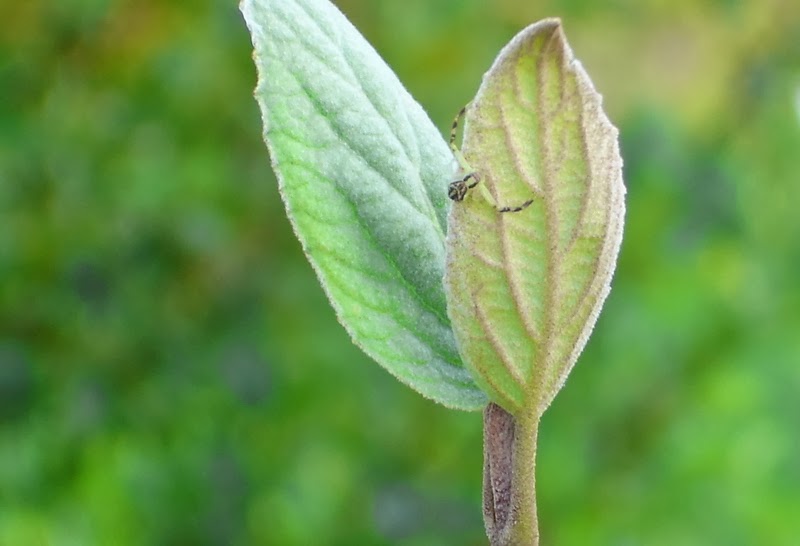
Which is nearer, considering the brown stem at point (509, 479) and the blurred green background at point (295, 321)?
the brown stem at point (509, 479)

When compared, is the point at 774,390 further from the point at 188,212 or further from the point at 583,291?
the point at 583,291

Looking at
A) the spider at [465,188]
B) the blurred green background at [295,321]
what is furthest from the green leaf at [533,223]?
the blurred green background at [295,321]

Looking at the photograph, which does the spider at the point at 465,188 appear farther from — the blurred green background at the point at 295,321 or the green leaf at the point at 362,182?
the blurred green background at the point at 295,321

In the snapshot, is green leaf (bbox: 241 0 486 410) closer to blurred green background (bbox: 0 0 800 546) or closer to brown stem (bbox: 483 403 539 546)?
brown stem (bbox: 483 403 539 546)

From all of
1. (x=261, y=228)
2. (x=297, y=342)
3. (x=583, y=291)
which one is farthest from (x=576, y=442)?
(x=583, y=291)

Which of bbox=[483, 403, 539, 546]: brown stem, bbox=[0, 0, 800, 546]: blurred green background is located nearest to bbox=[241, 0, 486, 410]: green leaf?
bbox=[483, 403, 539, 546]: brown stem

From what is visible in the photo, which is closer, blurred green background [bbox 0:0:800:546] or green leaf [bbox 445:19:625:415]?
green leaf [bbox 445:19:625:415]
